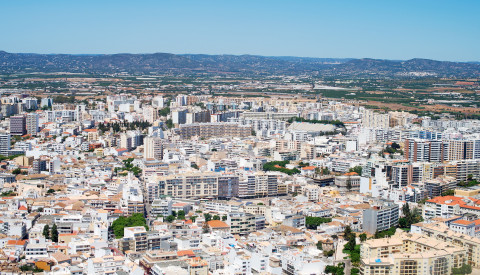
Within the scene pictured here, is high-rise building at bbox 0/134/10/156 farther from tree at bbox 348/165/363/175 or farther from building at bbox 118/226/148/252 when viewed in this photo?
building at bbox 118/226/148/252

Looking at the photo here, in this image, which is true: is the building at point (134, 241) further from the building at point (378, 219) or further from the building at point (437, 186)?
the building at point (437, 186)

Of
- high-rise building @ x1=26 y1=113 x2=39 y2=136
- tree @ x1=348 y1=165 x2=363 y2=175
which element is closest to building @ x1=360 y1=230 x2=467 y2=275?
tree @ x1=348 y1=165 x2=363 y2=175

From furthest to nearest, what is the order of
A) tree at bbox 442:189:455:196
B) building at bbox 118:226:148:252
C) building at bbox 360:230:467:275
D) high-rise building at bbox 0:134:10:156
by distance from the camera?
high-rise building at bbox 0:134:10:156, tree at bbox 442:189:455:196, building at bbox 118:226:148:252, building at bbox 360:230:467:275

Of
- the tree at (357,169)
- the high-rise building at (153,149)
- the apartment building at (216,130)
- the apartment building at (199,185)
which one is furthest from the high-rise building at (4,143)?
the tree at (357,169)

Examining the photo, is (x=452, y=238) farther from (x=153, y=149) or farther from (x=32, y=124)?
(x=32, y=124)

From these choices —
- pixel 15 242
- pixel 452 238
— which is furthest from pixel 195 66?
pixel 452 238

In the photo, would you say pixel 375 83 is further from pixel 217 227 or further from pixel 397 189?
pixel 217 227
